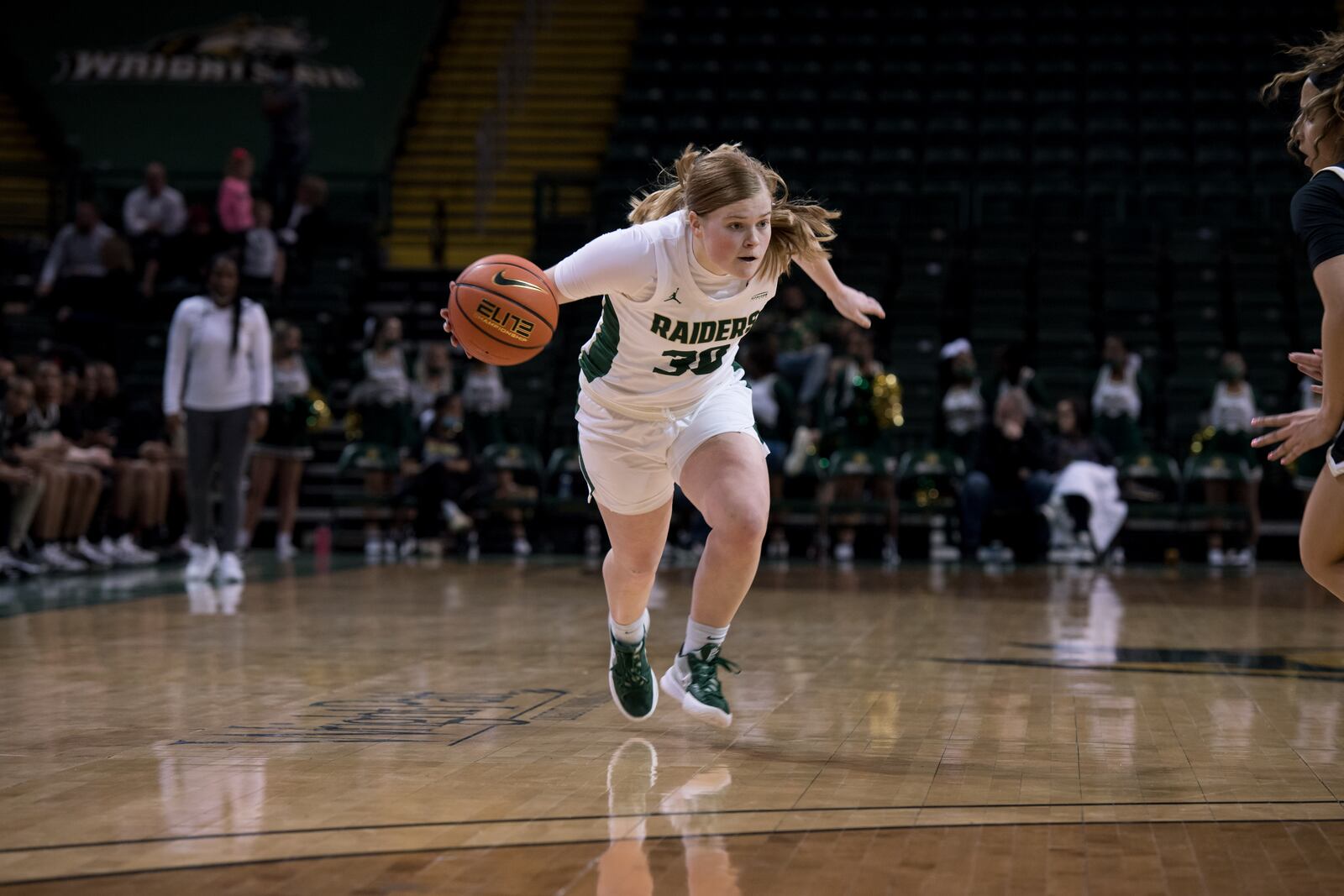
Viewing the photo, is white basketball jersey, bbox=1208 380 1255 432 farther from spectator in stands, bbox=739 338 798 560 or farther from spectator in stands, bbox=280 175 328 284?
spectator in stands, bbox=280 175 328 284

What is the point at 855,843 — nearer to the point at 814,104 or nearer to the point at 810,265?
the point at 810,265

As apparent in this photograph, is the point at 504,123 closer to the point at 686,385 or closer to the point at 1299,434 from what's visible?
the point at 686,385

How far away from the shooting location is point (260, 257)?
14.4m

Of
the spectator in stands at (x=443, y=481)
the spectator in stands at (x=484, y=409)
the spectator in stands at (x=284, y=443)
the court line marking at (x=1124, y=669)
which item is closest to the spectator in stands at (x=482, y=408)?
the spectator in stands at (x=484, y=409)

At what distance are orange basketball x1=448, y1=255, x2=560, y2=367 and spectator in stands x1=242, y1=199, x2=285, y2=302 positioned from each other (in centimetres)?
1087

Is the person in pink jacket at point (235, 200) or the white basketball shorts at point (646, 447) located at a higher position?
the person in pink jacket at point (235, 200)

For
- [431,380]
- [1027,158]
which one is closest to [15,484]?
[431,380]

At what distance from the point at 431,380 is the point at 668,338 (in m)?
8.97

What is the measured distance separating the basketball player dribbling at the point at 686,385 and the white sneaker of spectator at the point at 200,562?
17.9ft

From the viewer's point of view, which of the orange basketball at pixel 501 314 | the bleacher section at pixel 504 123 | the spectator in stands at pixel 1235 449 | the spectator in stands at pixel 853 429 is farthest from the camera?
the bleacher section at pixel 504 123

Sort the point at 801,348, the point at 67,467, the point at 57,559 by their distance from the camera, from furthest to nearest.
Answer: the point at 801,348, the point at 57,559, the point at 67,467

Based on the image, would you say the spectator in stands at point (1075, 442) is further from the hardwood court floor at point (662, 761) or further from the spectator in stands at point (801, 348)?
the hardwood court floor at point (662, 761)

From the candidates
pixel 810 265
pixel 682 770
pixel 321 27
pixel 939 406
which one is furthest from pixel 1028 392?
pixel 321 27

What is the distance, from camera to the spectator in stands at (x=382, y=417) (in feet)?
41.7
